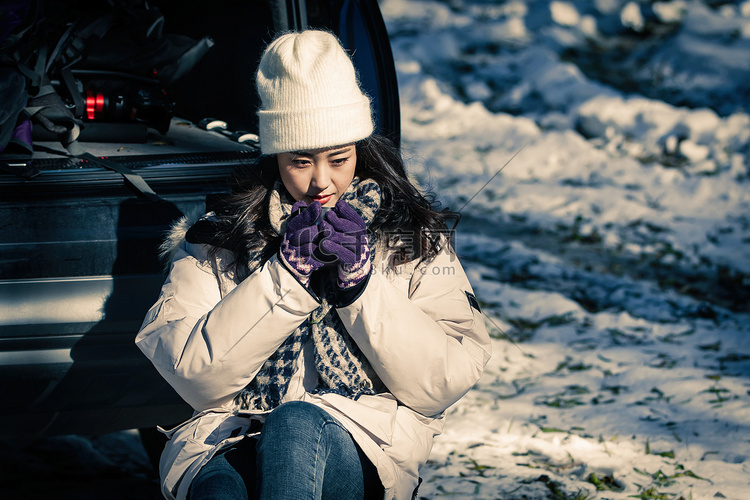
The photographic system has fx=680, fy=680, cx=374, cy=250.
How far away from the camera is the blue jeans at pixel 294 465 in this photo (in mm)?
1604

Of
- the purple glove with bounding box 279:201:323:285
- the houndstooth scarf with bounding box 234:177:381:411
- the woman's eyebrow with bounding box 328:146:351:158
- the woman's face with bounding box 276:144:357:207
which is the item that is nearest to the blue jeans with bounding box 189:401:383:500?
the houndstooth scarf with bounding box 234:177:381:411

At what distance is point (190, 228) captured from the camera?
1.99 meters

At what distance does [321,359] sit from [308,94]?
724 mm

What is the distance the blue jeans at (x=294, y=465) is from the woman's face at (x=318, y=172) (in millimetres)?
590

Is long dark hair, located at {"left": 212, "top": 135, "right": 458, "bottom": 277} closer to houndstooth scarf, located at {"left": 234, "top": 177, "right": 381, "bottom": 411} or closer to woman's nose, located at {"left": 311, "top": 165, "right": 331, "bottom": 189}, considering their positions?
houndstooth scarf, located at {"left": 234, "top": 177, "right": 381, "bottom": 411}

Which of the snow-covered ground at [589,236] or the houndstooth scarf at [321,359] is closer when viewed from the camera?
the houndstooth scarf at [321,359]

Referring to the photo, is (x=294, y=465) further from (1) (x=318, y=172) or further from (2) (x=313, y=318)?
(1) (x=318, y=172)

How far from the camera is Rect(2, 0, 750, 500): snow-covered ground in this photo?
107 inches

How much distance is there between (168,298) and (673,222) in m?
4.44

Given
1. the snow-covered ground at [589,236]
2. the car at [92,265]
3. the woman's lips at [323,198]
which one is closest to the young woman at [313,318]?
the woman's lips at [323,198]

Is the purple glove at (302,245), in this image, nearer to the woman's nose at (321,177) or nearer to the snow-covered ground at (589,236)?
the woman's nose at (321,177)

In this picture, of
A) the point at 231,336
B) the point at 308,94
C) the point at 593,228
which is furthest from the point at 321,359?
the point at 593,228

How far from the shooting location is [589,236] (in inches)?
201

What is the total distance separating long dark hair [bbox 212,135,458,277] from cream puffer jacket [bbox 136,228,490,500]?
0.08 meters
